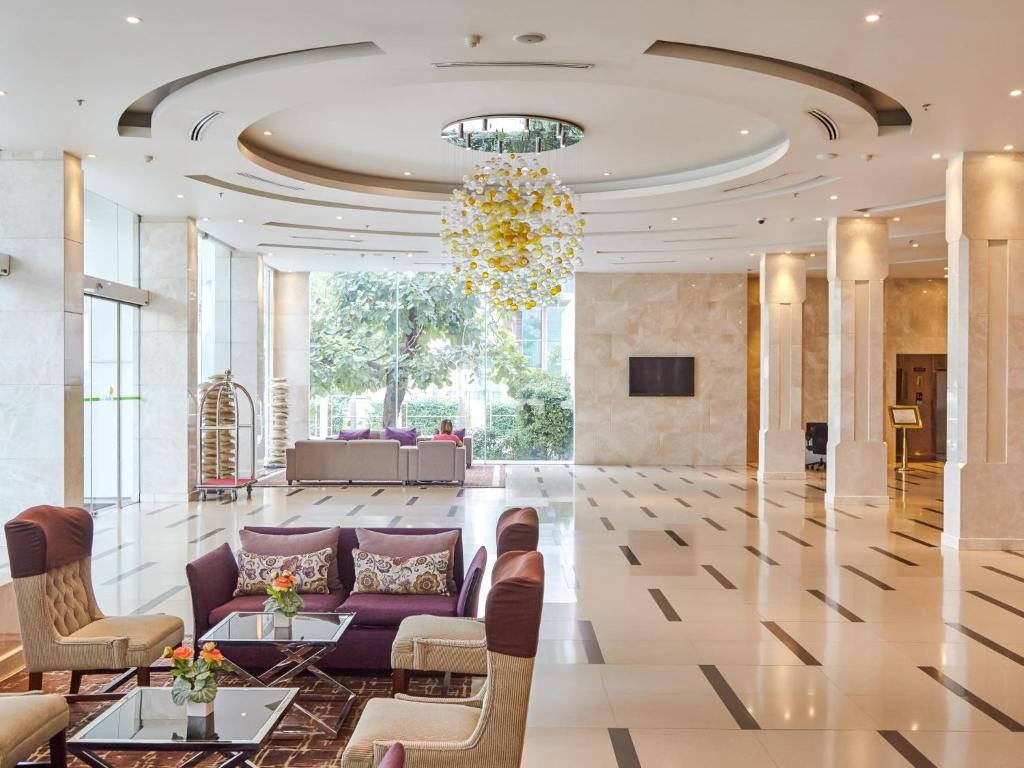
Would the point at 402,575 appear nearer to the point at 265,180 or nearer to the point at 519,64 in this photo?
the point at 519,64

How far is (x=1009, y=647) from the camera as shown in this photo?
6.29 meters

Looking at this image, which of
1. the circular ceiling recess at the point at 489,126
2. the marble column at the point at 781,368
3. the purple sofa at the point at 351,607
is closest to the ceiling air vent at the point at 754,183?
the circular ceiling recess at the point at 489,126

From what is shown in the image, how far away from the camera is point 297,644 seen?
5.01m

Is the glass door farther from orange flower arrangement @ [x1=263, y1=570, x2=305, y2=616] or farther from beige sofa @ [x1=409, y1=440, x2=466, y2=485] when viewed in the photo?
orange flower arrangement @ [x1=263, y1=570, x2=305, y2=616]

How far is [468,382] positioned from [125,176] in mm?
11243

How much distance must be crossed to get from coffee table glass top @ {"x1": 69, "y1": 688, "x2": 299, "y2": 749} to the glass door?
29.4ft

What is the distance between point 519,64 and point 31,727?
548cm

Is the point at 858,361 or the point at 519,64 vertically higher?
the point at 519,64

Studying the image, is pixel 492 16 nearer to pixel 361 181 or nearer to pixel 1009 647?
pixel 1009 647

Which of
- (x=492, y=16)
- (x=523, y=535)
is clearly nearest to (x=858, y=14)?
(x=492, y=16)

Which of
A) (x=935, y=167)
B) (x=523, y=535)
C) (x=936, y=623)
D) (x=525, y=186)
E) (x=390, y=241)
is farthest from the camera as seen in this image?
(x=390, y=241)

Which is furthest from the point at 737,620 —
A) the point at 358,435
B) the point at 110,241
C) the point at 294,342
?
the point at 294,342

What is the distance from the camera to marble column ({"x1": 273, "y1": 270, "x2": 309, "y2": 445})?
69.2 feet

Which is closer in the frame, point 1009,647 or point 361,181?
point 1009,647
